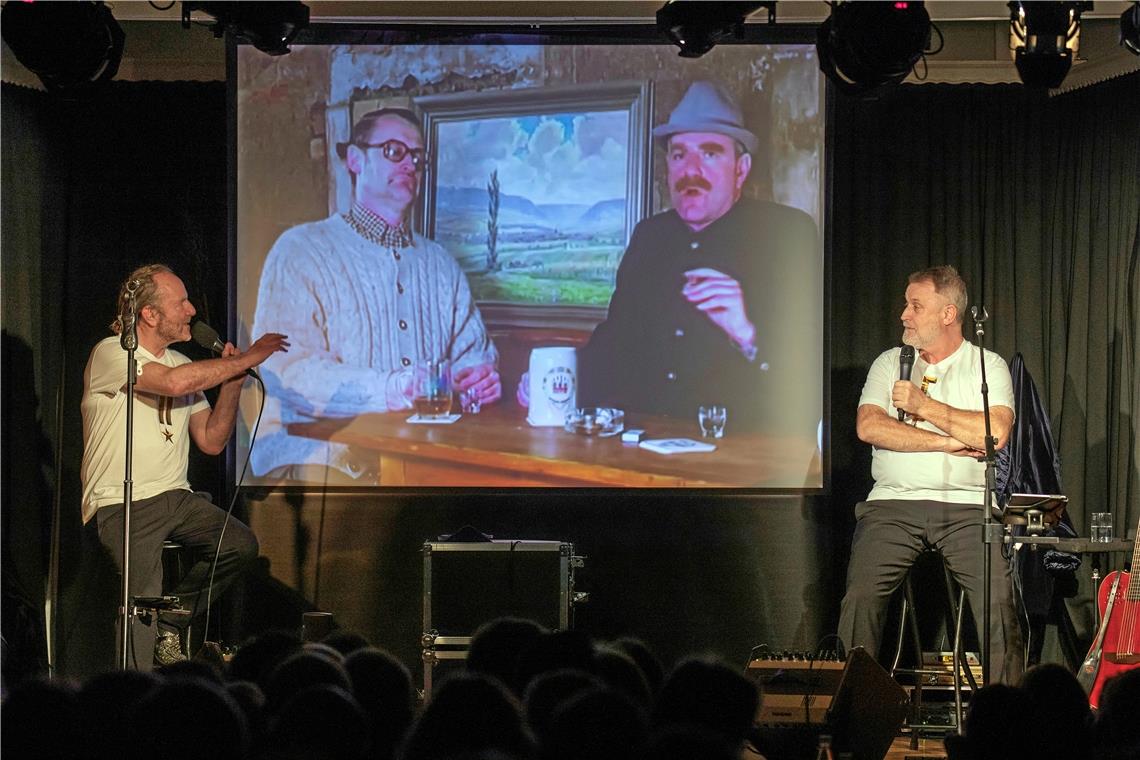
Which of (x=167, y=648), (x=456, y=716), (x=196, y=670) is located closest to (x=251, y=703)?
(x=196, y=670)

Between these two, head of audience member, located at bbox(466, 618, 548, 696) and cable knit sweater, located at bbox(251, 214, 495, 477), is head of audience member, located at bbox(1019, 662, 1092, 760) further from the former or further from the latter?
cable knit sweater, located at bbox(251, 214, 495, 477)

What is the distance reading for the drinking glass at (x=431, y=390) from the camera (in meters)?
6.47

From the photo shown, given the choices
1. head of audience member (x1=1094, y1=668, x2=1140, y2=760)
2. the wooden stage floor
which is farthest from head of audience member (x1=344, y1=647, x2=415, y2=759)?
the wooden stage floor

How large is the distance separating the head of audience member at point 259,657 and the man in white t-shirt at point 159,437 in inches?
70.9

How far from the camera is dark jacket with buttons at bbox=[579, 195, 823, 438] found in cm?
650

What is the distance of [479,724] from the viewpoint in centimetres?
292

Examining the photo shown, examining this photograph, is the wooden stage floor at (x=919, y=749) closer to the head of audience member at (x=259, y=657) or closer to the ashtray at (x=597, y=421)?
the ashtray at (x=597, y=421)

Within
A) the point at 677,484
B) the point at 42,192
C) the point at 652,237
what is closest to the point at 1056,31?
the point at 652,237

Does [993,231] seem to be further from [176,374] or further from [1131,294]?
[176,374]

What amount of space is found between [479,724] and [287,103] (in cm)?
423

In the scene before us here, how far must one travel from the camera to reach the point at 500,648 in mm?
3951

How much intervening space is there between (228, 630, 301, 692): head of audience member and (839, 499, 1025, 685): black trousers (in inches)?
105

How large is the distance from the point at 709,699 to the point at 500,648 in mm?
862

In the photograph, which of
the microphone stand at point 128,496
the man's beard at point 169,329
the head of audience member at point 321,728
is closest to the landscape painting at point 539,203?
the man's beard at point 169,329
